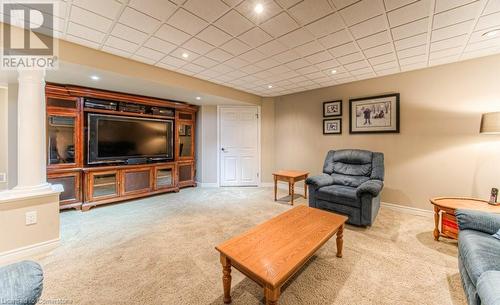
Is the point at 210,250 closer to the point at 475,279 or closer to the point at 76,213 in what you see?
the point at 475,279

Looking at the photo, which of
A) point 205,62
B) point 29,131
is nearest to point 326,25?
point 205,62

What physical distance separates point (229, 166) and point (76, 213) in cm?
311

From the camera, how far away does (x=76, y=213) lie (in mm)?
3271

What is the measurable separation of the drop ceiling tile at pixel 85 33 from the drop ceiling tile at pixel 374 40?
297 centimetres

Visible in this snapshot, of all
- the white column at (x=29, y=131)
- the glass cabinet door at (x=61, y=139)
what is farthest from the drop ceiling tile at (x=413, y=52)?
the glass cabinet door at (x=61, y=139)

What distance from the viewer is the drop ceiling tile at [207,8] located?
69.2 inches

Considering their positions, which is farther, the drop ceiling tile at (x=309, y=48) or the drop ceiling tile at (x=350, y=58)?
the drop ceiling tile at (x=350, y=58)

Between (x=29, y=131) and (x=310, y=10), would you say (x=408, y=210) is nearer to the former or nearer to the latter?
(x=310, y=10)

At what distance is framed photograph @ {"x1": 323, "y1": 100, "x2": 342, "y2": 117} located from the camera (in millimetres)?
4121

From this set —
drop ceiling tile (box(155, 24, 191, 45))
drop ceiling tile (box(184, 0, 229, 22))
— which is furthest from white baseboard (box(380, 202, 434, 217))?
drop ceiling tile (box(155, 24, 191, 45))

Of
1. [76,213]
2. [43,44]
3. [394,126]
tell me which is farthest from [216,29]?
[76,213]

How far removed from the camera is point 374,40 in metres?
2.37

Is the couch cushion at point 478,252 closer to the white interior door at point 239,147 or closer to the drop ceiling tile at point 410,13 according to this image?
the drop ceiling tile at point 410,13

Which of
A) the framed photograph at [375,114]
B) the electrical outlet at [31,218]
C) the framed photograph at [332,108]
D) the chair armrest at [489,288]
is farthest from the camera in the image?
the framed photograph at [332,108]
